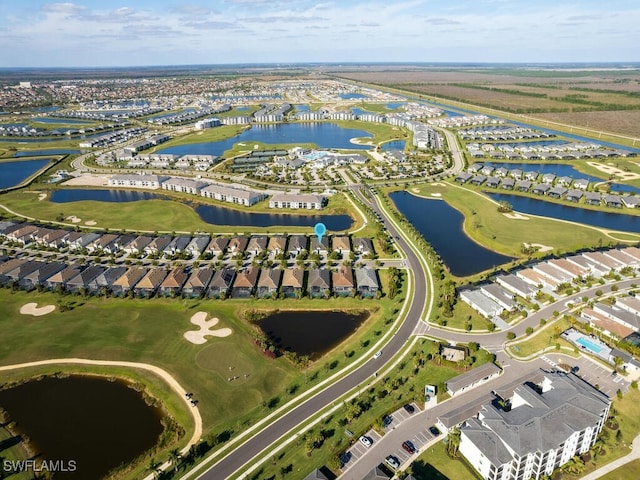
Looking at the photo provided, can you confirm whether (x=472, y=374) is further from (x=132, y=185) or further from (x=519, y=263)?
(x=132, y=185)

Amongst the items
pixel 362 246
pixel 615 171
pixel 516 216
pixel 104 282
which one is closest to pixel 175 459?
pixel 104 282

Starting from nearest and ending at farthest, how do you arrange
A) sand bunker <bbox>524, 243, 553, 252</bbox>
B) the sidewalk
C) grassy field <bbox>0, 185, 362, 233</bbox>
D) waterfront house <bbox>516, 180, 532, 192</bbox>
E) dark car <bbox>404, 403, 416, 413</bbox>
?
the sidewalk → dark car <bbox>404, 403, 416, 413</bbox> → sand bunker <bbox>524, 243, 553, 252</bbox> → grassy field <bbox>0, 185, 362, 233</bbox> → waterfront house <bbox>516, 180, 532, 192</bbox>

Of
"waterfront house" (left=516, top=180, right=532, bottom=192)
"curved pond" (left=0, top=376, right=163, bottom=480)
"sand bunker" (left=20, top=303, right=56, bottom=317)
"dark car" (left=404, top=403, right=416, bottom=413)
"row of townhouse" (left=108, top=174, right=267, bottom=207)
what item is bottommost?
"curved pond" (left=0, top=376, right=163, bottom=480)

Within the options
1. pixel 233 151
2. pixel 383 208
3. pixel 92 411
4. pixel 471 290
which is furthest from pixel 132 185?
pixel 471 290

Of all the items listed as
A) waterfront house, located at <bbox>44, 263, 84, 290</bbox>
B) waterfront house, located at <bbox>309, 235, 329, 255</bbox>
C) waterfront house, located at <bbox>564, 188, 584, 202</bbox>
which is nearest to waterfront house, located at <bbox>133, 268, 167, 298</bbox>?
waterfront house, located at <bbox>44, 263, 84, 290</bbox>

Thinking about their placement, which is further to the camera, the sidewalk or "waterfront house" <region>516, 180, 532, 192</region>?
"waterfront house" <region>516, 180, 532, 192</region>

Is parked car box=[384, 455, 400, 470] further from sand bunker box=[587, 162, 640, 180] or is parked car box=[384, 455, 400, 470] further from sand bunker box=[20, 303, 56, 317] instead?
sand bunker box=[587, 162, 640, 180]

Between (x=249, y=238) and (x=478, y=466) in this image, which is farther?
(x=249, y=238)

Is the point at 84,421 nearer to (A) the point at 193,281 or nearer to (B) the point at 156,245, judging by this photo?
(A) the point at 193,281
